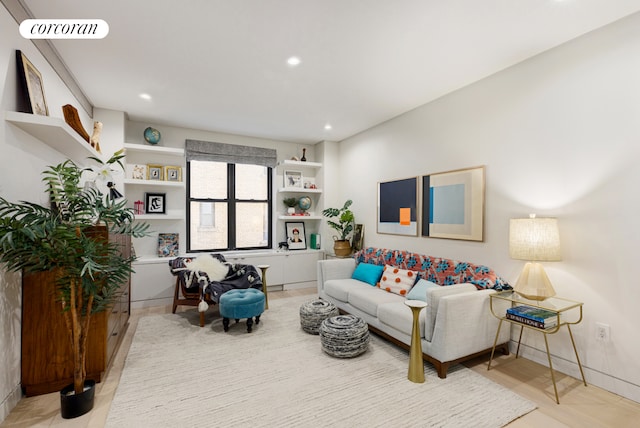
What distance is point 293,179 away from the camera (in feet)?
18.3

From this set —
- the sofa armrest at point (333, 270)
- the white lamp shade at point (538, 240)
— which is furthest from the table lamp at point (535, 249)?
the sofa armrest at point (333, 270)

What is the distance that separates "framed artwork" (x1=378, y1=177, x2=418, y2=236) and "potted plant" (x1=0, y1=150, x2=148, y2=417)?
3.07m

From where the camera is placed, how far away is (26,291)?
6.82 feet

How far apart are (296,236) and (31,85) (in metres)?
4.05

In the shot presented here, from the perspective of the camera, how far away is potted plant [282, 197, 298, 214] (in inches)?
217

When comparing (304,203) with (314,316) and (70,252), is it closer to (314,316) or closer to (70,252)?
(314,316)

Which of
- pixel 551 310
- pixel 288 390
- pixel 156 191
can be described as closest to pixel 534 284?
pixel 551 310

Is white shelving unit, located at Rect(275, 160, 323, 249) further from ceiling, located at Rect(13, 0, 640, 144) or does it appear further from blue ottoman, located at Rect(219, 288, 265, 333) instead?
blue ottoman, located at Rect(219, 288, 265, 333)

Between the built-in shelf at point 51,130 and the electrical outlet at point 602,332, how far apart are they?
4.08 meters

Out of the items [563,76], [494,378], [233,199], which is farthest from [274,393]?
[233,199]

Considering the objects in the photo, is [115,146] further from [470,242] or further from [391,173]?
[470,242]

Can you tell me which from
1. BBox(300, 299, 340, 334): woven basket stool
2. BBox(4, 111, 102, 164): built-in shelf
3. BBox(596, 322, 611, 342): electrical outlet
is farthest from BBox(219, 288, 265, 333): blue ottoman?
BBox(596, 322, 611, 342): electrical outlet

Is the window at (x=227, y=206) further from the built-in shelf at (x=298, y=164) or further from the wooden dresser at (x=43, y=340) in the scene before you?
the wooden dresser at (x=43, y=340)

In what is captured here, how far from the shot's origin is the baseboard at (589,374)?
2111 millimetres
